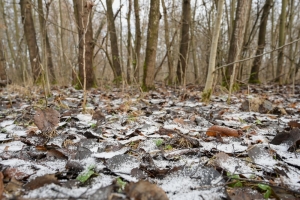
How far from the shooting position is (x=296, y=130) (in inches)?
57.8

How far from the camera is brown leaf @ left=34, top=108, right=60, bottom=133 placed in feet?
5.41

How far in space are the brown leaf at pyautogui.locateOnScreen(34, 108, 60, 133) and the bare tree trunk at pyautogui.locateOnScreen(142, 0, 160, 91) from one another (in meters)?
3.44

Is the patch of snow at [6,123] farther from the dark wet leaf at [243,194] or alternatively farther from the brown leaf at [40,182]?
the dark wet leaf at [243,194]

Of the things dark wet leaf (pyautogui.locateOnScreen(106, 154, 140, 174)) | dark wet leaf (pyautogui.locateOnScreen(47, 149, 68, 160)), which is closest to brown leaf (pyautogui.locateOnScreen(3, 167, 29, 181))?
dark wet leaf (pyautogui.locateOnScreen(47, 149, 68, 160))

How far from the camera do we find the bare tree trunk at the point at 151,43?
4754 millimetres

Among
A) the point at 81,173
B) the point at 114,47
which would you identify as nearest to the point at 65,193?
the point at 81,173

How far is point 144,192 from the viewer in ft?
2.78

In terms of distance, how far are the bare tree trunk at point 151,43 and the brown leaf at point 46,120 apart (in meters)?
3.44

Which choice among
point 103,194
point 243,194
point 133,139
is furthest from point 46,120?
point 243,194

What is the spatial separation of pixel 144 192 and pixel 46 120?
1156 millimetres

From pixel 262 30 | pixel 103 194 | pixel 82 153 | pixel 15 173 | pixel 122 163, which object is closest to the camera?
pixel 103 194

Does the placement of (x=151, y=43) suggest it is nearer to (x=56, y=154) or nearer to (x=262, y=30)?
(x=56, y=154)

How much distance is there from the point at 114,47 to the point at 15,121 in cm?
668

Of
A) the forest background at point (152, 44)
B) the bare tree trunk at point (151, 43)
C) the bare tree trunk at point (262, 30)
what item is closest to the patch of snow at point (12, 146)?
the forest background at point (152, 44)
